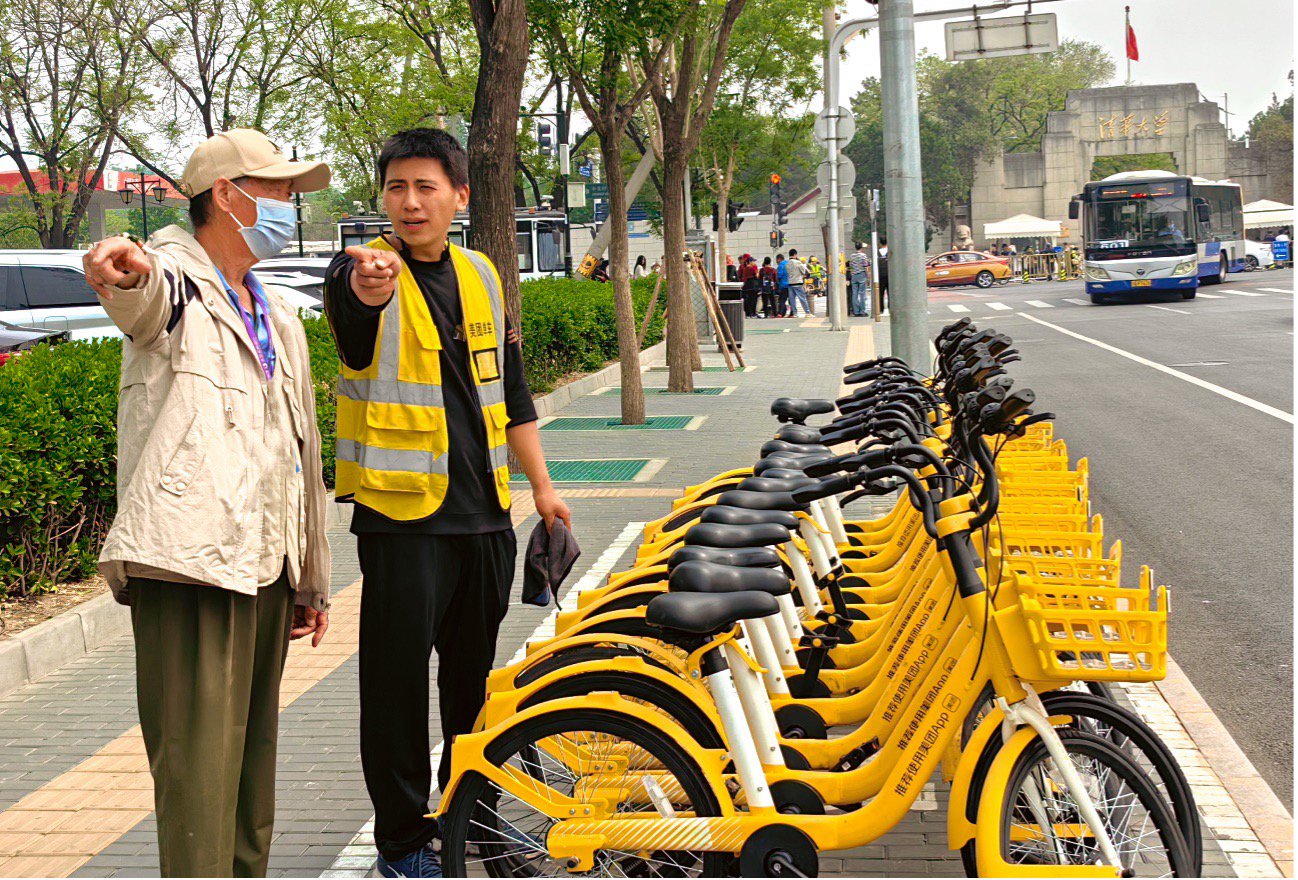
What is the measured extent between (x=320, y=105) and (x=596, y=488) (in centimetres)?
2946

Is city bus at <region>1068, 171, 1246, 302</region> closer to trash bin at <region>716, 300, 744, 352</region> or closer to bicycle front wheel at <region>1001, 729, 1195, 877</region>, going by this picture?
trash bin at <region>716, 300, 744, 352</region>

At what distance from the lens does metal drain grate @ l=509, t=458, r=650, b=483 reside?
37.3ft

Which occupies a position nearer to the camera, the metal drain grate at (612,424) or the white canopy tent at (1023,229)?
the metal drain grate at (612,424)

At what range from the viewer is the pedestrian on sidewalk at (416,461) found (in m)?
3.80

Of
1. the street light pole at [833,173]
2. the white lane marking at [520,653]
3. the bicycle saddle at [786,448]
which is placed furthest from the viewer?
the street light pole at [833,173]

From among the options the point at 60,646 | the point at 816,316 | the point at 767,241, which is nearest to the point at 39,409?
the point at 60,646

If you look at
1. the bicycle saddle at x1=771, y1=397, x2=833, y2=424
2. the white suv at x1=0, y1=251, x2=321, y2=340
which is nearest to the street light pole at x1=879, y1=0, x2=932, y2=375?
the bicycle saddle at x1=771, y1=397, x2=833, y2=424

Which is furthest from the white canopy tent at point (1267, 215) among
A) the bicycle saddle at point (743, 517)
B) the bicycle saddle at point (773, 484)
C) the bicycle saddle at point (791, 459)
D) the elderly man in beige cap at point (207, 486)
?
the elderly man in beige cap at point (207, 486)

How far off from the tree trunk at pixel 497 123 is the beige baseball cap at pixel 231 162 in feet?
23.5

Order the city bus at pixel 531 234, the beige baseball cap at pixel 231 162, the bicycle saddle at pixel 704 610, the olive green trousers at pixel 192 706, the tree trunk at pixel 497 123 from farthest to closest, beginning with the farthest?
the city bus at pixel 531 234 < the tree trunk at pixel 497 123 < the bicycle saddle at pixel 704 610 < the beige baseball cap at pixel 231 162 < the olive green trousers at pixel 192 706

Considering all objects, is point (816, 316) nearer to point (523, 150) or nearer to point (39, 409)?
point (523, 150)

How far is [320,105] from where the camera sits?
124 feet

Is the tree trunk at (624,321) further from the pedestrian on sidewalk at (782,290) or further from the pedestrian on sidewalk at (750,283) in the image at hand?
the pedestrian on sidewalk at (750,283)

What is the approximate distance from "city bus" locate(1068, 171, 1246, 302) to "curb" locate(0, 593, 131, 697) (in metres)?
31.0
